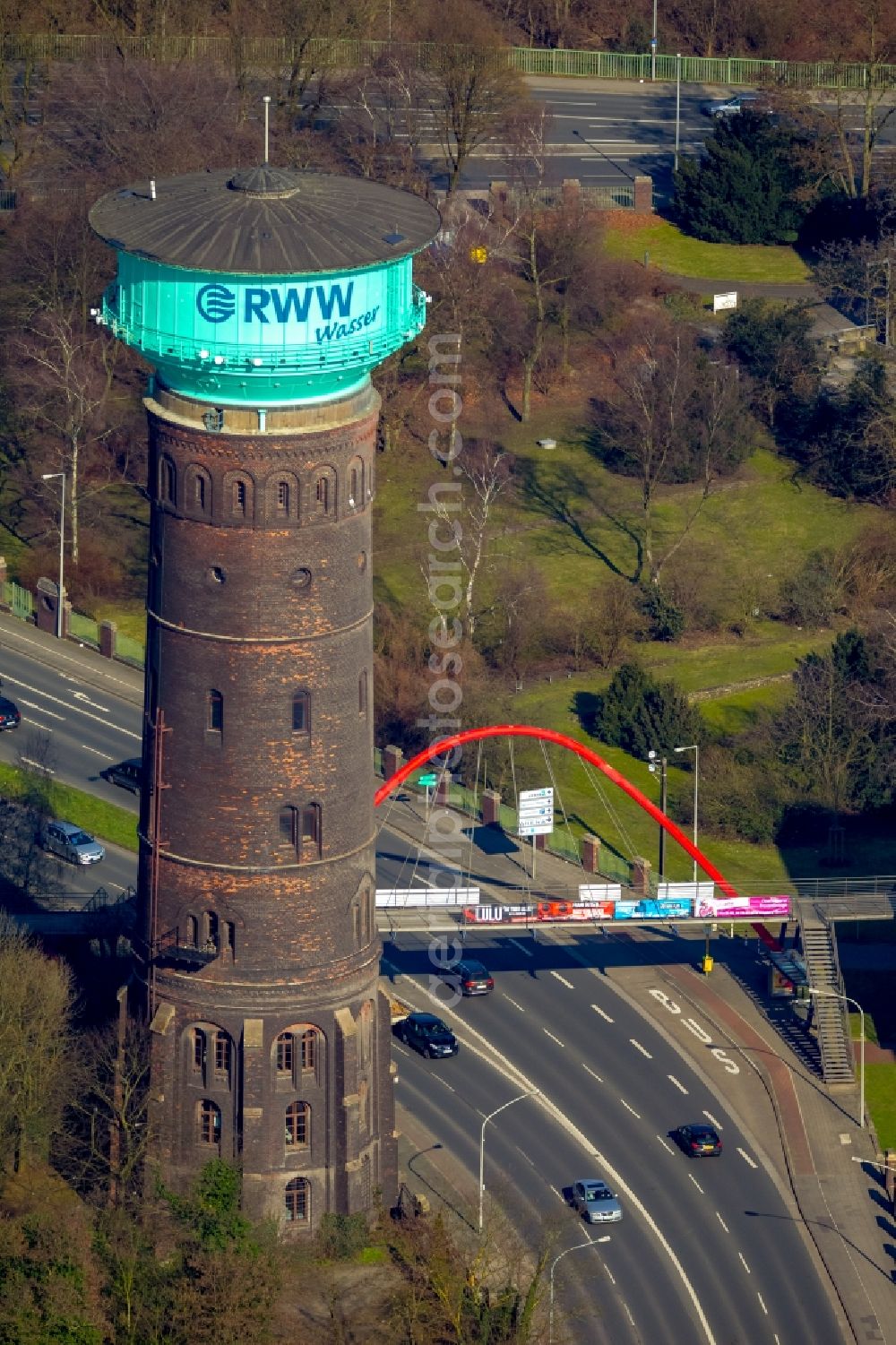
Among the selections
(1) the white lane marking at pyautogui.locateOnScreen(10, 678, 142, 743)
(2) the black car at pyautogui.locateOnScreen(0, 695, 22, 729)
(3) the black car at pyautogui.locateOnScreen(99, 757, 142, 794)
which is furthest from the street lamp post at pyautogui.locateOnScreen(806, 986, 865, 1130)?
(2) the black car at pyautogui.locateOnScreen(0, 695, 22, 729)

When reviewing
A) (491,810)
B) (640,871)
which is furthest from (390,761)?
(640,871)

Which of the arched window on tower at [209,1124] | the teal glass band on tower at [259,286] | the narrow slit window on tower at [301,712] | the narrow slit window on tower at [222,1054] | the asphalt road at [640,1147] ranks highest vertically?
the teal glass band on tower at [259,286]

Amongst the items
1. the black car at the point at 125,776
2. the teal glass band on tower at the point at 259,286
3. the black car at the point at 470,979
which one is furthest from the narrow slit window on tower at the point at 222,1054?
the black car at the point at 125,776

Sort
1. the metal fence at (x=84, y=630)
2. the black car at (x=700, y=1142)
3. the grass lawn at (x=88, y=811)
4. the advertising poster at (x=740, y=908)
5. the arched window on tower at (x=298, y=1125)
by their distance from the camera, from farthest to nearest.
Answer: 1. the metal fence at (x=84, y=630)
2. the grass lawn at (x=88, y=811)
3. the advertising poster at (x=740, y=908)
4. the black car at (x=700, y=1142)
5. the arched window on tower at (x=298, y=1125)

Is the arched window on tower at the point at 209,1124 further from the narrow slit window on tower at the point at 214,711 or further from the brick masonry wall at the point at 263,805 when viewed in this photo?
the narrow slit window on tower at the point at 214,711

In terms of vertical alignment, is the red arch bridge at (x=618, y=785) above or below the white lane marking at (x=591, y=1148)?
above

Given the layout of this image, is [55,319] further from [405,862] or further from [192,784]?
[192,784]

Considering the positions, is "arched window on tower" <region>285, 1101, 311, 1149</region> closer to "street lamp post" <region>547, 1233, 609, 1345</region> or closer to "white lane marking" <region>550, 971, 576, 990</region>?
"street lamp post" <region>547, 1233, 609, 1345</region>
